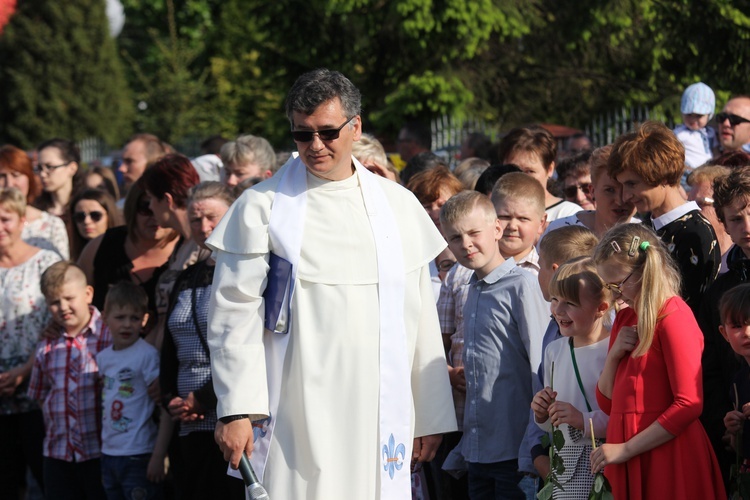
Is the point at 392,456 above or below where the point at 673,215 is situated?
below

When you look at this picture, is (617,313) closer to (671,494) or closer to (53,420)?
(671,494)

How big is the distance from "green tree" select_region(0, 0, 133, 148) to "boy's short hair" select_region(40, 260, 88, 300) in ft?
114

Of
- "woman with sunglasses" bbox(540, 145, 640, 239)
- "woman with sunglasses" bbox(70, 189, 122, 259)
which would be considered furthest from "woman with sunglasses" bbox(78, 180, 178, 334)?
"woman with sunglasses" bbox(540, 145, 640, 239)

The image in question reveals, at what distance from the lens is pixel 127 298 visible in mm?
6809

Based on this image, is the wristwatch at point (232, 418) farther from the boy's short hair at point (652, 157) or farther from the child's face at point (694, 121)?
the child's face at point (694, 121)

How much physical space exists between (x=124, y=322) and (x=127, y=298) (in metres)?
0.14

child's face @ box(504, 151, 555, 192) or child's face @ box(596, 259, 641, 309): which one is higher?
child's face @ box(504, 151, 555, 192)

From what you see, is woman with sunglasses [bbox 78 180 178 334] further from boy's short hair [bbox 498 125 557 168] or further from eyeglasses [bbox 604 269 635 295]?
eyeglasses [bbox 604 269 635 295]

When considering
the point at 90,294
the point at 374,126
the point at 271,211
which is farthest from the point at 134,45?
the point at 271,211

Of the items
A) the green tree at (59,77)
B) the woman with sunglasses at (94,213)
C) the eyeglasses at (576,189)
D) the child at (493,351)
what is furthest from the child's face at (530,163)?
the green tree at (59,77)

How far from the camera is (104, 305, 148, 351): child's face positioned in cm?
678

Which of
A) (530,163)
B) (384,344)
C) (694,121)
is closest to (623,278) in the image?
(384,344)

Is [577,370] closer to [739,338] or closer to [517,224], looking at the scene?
[739,338]

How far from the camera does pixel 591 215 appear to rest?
6059 mm
